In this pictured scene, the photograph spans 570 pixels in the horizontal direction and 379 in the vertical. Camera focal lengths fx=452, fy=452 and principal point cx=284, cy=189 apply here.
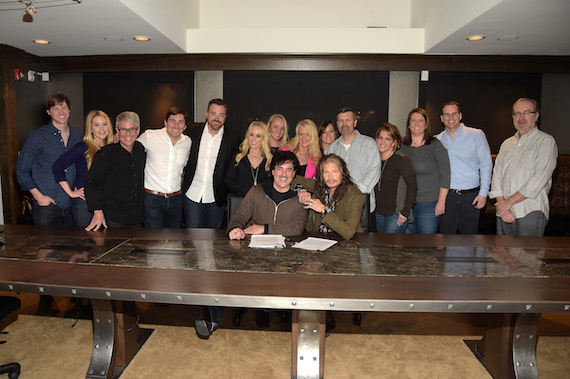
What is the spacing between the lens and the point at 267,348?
298cm

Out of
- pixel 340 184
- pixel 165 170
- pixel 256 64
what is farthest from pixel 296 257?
pixel 256 64

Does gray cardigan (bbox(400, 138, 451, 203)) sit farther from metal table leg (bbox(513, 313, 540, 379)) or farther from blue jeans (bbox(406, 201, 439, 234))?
metal table leg (bbox(513, 313, 540, 379))

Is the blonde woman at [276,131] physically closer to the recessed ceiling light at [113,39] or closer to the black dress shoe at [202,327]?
the black dress shoe at [202,327]

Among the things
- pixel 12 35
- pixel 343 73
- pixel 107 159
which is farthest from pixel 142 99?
pixel 107 159

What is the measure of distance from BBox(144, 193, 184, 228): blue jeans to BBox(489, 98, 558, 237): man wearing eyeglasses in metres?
2.65

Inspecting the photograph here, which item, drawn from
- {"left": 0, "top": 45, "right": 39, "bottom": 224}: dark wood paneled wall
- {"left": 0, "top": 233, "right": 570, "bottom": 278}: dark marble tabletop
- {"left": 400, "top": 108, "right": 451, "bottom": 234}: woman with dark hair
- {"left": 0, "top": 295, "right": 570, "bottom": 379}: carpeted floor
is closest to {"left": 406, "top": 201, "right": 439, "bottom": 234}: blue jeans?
{"left": 400, "top": 108, "right": 451, "bottom": 234}: woman with dark hair

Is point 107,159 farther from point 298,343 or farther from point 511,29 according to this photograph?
point 511,29

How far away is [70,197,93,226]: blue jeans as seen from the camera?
3.53 meters

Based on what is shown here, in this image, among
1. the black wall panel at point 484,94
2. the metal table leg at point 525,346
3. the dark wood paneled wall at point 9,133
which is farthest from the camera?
the black wall panel at point 484,94

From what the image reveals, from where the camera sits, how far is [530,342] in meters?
2.49

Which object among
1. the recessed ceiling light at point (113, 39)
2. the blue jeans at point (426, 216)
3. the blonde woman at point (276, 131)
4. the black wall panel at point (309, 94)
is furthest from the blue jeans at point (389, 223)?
the recessed ceiling light at point (113, 39)

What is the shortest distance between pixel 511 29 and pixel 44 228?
13.9 ft

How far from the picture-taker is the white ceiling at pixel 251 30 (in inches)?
144

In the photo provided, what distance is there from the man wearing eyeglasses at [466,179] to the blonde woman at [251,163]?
158 centimetres
